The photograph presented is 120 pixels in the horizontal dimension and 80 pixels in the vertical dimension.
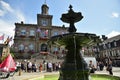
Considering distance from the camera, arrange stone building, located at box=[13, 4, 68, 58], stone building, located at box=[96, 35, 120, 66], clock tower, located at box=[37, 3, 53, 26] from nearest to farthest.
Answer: stone building, located at box=[13, 4, 68, 58]
clock tower, located at box=[37, 3, 53, 26]
stone building, located at box=[96, 35, 120, 66]

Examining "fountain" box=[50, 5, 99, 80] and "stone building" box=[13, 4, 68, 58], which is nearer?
"fountain" box=[50, 5, 99, 80]

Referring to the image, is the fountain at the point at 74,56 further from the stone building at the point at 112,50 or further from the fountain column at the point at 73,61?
the stone building at the point at 112,50

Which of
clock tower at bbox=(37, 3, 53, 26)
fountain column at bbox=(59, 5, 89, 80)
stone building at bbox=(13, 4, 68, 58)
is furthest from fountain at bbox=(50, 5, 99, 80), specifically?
clock tower at bbox=(37, 3, 53, 26)

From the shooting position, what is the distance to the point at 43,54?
43.2m

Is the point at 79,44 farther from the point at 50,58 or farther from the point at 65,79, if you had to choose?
the point at 50,58

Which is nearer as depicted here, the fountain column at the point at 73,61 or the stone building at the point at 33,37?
the fountain column at the point at 73,61

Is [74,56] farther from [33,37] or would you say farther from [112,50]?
[112,50]

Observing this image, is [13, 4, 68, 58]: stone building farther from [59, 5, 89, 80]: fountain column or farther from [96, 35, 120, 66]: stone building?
[59, 5, 89, 80]: fountain column

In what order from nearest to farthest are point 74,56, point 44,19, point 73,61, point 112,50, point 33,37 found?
point 73,61, point 74,56, point 33,37, point 44,19, point 112,50

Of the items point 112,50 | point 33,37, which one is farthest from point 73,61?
point 112,50

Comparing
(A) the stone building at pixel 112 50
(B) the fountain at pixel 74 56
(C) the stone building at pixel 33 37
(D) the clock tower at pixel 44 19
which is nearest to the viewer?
(B) the fountain at pixel 74 56

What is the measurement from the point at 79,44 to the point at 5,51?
46.2 m

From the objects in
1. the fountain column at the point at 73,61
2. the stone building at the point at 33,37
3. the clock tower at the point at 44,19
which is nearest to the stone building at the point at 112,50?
the stone building at the point at 33,37

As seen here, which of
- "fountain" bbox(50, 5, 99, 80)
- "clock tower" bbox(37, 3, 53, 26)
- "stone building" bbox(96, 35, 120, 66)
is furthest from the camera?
"stone building" bbox(96, 35, 120, 66)
